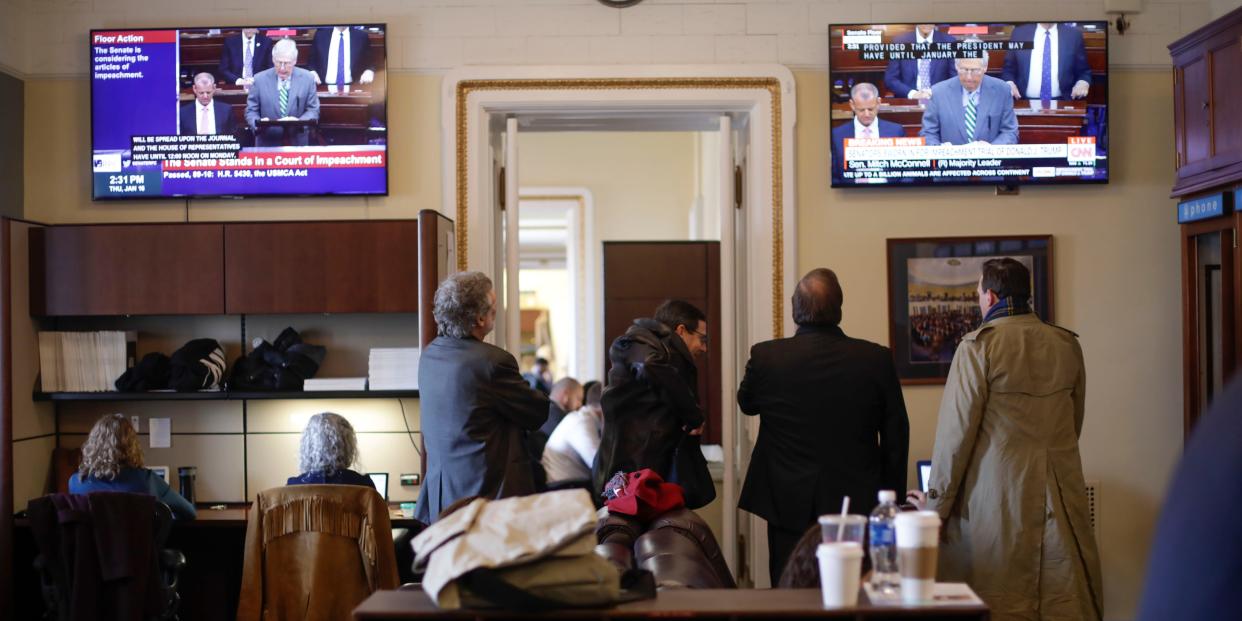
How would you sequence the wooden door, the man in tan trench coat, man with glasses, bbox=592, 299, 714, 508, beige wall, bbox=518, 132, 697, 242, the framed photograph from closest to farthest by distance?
the man in tan trench coat < man with glasses, bbox=592, 299, 714, 508 < the framed photograph < the wooden door < beige wall, bbox=518, 132, 697, 242

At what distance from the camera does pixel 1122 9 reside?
4.98 meters

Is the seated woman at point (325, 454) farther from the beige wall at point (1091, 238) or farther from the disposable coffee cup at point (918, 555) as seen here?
the disposable coffee cup at point (918, 555)

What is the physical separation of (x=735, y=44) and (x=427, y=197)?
5.16 ft

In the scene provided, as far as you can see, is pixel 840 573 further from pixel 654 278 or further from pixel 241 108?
pixel 654 278

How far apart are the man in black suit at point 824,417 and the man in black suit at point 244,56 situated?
270 cm

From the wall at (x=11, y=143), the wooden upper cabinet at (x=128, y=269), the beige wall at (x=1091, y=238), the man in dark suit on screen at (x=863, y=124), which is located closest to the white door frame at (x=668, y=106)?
the beige wall at (x=1091, y=238)

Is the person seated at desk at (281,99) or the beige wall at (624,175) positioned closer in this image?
the person seated at desk at (281,99)

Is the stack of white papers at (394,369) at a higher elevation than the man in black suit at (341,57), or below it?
below

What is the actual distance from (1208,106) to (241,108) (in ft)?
13.3

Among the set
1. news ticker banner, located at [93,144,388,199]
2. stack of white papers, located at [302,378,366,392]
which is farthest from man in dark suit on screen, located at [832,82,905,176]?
stack of white papers, located at [302,378,366,392]

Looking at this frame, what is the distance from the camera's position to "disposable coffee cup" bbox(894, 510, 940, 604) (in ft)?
6.55

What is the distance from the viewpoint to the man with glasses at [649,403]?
4074 millimetres

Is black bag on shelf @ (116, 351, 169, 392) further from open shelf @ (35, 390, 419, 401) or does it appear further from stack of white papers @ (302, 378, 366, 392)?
stack of white papers @ (302, 378, 366, 392)

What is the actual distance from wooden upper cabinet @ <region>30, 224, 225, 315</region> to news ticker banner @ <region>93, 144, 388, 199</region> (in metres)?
0.31
